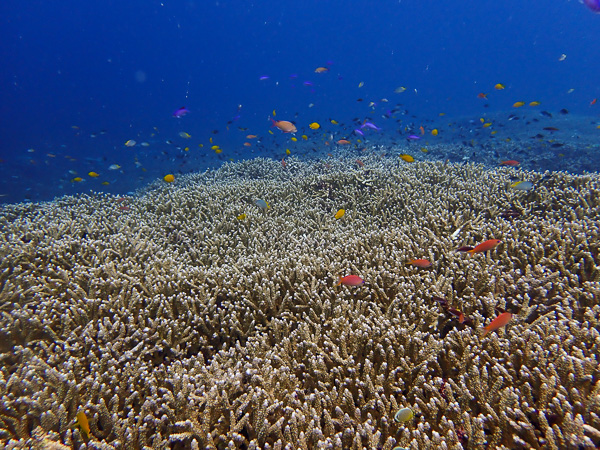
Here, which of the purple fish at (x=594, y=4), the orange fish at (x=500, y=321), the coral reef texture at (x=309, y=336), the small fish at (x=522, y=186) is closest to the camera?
the coral reef texture at (x=309, y=336)

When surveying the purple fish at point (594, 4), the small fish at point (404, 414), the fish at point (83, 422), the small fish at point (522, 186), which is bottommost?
the small fish at point (404, 414)

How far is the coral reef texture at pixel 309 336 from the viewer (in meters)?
1.98

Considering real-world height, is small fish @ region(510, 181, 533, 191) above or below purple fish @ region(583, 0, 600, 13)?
below

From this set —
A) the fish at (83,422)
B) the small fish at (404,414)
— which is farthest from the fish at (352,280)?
the fish at (83,422)

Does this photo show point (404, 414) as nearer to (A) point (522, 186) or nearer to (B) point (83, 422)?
(B) point (83, 422)

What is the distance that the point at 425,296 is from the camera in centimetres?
318

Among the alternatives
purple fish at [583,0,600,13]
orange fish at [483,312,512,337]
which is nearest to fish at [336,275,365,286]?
orange fish at [483,312,512,337]

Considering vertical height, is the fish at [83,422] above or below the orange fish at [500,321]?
below

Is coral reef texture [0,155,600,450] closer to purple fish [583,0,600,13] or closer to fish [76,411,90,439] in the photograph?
fish [76,411,90,439]

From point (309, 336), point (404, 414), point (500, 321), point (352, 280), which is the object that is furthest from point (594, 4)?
point (404, 414)

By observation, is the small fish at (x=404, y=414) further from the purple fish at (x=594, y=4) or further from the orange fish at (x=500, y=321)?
the purple fish at (x=594, y=4)

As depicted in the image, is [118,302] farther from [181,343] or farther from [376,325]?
[376,325]

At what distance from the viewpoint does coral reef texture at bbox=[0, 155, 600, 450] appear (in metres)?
1.98

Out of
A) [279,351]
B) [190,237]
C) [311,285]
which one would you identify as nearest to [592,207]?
[311,285]
